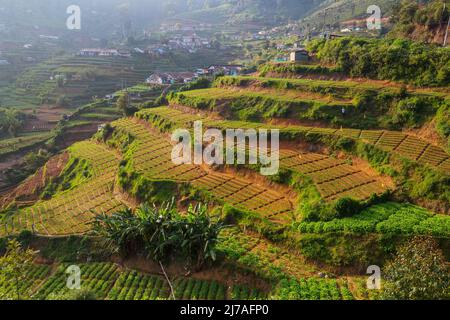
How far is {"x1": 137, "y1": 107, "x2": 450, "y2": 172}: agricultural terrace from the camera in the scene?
3084cm

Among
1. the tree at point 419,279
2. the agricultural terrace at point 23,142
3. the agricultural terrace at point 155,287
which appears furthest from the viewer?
the agricultural terrace at point 23,142

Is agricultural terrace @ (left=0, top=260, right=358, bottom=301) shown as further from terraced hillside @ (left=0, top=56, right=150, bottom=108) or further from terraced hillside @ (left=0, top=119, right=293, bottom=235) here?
terraced hillside @ (left=0, top=56, right=150, bottom=108)

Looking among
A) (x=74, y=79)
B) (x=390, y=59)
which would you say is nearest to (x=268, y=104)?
(x=390, y=59)

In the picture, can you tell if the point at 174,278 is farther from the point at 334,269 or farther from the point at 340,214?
the point at 340,214

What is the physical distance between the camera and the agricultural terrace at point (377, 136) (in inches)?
1214

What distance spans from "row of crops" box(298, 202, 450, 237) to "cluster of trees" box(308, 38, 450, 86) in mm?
17840

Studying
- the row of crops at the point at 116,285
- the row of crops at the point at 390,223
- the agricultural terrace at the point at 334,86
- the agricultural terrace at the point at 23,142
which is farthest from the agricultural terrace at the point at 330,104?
the agricultural terrace at the point at 23,142

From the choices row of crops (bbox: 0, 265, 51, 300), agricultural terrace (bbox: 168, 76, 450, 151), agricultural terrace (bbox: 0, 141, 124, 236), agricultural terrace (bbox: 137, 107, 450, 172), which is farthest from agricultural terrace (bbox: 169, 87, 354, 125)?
row of crops (bbox: 0, 265, 51, 300)

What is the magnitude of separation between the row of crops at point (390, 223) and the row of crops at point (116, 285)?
21.1 ft

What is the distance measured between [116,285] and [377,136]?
25.8 metres

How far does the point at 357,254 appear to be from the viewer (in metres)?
24.7

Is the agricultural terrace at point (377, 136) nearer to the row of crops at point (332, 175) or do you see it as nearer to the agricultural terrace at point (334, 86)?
the row of crops at point (332, 175)

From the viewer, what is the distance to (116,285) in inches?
1069

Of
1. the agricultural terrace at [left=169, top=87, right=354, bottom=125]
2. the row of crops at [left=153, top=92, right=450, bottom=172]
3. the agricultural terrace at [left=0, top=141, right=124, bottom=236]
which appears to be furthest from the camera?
the agricultural terrace at [left=169, top=87, right=354, bottom=125]
